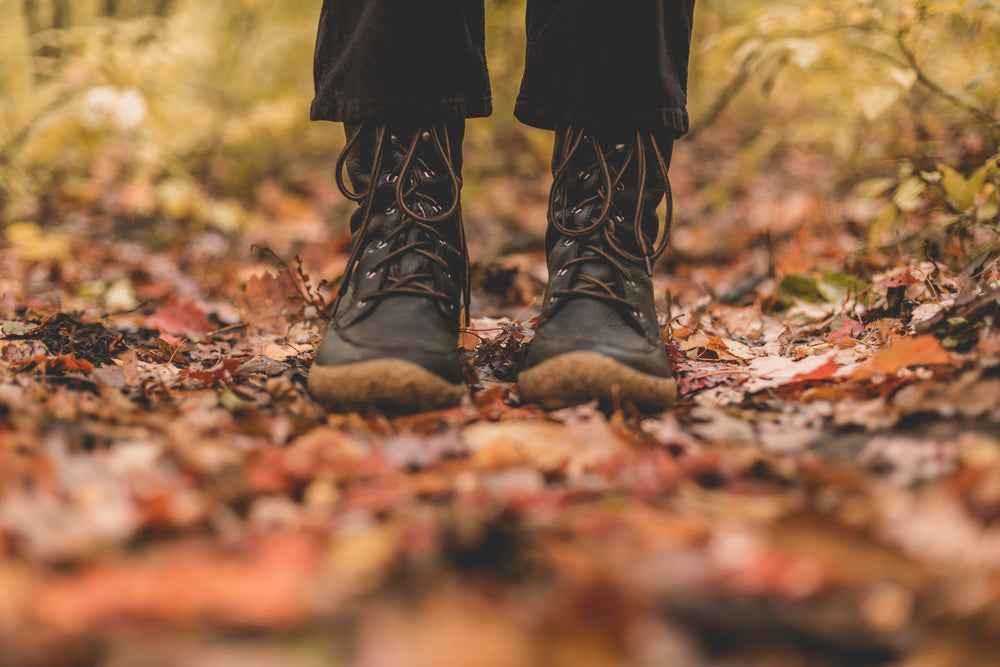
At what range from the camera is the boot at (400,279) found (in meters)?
1.27

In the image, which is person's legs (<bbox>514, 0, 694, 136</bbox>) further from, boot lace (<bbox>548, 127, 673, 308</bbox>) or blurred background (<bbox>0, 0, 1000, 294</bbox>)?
blurred background (<bbox>0, 0, 1000, 294</bbox>)

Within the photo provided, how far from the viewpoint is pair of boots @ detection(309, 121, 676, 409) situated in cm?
127

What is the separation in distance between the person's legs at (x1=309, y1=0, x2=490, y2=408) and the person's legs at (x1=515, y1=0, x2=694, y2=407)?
18 centimetres

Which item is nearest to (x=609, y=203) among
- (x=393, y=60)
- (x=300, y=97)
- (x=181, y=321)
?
(x=393, y=60)

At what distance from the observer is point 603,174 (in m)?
1.46

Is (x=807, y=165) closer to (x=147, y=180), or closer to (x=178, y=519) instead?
(x=147, y=180)

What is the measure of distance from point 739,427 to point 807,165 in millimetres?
4920

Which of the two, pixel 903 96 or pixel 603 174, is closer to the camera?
pixel 603 174

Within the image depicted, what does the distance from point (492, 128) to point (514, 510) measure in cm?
411

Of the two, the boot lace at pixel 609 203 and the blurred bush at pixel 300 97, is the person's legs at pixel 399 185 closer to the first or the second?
the boot lace at pixel 609 203

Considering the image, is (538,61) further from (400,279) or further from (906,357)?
(906,357)

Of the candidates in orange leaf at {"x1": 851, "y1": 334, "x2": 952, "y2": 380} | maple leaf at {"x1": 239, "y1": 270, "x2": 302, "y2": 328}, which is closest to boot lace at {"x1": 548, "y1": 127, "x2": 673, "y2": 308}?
orange leaf at {"x1": 851, "y1": 334, "x2": 952, "y2": 380}

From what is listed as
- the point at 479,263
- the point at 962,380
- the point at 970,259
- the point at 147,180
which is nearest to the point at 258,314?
the point at 479,263

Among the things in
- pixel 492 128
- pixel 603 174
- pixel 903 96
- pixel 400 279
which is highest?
pixel 492 128
